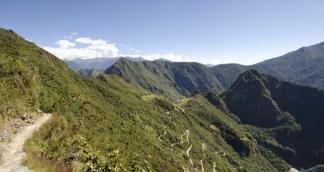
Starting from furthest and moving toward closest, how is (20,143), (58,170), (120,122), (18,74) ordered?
(120,122) → (18,74) → (20,143) → (58,170)

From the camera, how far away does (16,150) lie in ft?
112

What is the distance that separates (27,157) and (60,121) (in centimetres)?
2619

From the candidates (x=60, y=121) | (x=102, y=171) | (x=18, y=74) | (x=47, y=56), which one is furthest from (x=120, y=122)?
(x=102, y=171)

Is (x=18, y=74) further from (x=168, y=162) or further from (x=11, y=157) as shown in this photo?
(x=168, y=162)

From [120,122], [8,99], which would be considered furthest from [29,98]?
[120,122]

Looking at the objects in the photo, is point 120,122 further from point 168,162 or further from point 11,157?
point 11,157

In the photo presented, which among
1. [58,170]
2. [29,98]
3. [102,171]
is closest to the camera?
[58,170]

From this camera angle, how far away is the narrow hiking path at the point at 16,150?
27469 mm

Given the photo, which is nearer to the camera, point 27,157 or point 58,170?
point 58,170

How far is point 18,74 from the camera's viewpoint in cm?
6988

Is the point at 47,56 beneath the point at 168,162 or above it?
above

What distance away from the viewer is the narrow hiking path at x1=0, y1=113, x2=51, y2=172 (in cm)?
2747

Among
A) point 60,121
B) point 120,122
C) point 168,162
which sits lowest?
point 168,162

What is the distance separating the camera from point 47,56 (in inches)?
7323
